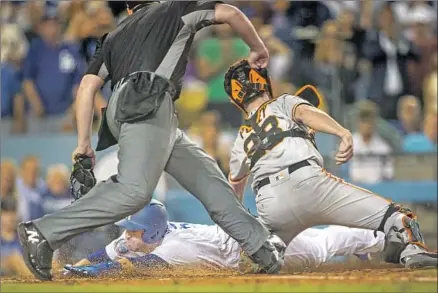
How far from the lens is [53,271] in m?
5.39

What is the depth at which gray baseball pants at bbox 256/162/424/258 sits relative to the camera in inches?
209

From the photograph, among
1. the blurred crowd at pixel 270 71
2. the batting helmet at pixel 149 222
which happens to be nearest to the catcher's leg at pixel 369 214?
the batting helmet at pixel 149 222

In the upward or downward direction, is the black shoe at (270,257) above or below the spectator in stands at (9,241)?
above

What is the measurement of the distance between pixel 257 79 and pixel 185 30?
701 millimetres

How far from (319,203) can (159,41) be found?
1.26 meters

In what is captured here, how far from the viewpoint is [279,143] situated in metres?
5.48

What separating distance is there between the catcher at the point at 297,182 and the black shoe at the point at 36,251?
52.2 inches

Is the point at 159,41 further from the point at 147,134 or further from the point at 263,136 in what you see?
the point at 263,136

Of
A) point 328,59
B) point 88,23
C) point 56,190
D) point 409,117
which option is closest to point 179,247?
point 56,190

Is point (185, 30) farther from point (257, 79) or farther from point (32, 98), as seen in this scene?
point (32, 98)

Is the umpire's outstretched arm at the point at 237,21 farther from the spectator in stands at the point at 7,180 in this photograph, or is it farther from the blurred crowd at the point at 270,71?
the spectator in stands at the point at 7,180

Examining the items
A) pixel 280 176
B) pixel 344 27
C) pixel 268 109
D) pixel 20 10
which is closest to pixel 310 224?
pixel 280 176

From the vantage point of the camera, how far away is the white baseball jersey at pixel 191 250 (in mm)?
5707

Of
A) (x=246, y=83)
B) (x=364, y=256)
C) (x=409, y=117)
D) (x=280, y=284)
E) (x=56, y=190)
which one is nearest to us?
(x=280, y=284)
